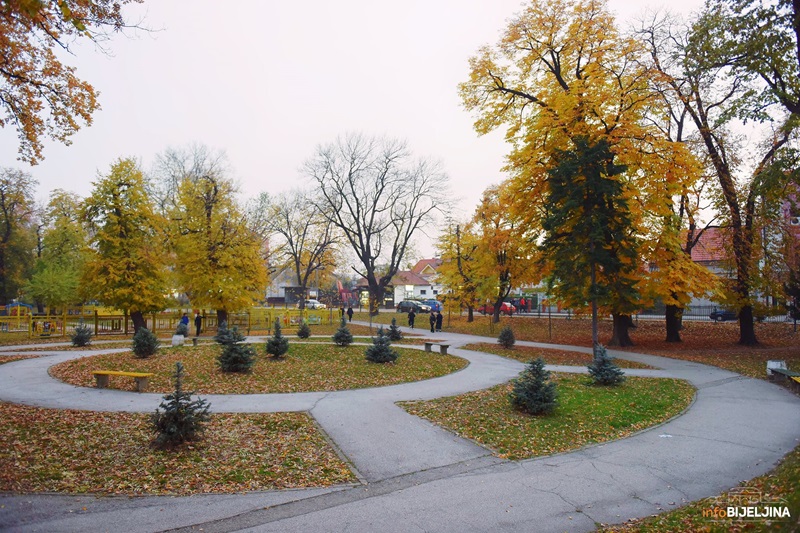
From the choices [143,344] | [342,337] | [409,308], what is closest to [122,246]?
[143,344]

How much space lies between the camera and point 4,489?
213 inches

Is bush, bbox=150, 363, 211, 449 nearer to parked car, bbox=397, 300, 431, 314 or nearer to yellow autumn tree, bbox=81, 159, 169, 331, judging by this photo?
yellow autumn tree, bbox=81, 159, 169, 331

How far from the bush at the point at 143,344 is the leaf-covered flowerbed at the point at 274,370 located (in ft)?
1.01

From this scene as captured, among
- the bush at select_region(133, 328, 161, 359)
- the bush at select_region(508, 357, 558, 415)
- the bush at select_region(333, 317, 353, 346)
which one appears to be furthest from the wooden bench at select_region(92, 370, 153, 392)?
the bush at select_region(508, 357, 558, 415)

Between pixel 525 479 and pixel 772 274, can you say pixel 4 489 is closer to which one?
pixel 525 479

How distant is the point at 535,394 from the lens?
9.14 metres

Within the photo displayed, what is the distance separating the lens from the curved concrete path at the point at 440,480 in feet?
16.1

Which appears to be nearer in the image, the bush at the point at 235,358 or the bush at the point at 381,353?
the bush at the point at 235,358

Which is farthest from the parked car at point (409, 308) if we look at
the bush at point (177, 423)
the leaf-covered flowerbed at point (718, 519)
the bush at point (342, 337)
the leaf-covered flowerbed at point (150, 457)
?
the leaf-covered flowerbed at point (718, 519)

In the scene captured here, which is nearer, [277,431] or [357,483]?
[357,483]

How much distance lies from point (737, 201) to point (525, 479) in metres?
20.9

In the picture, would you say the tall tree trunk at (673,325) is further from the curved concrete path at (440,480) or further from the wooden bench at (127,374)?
the wooden bench at (127,374)

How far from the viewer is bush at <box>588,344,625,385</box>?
12.2m

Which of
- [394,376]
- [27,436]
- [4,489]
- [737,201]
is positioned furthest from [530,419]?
[737,201]
